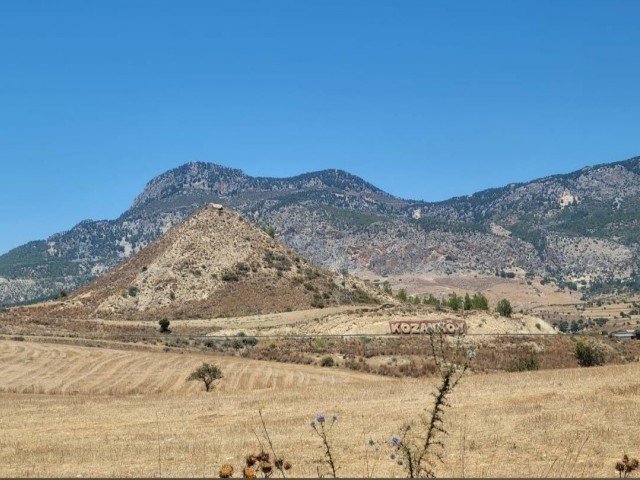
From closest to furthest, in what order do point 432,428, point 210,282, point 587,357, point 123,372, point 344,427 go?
point 432,428
point 344,427
point 123,372
point 587,357
point 210,282

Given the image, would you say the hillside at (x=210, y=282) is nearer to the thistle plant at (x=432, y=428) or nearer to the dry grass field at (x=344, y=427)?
the dry grass field at (x=344, y=427)

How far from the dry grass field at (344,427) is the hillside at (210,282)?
86.7 meters

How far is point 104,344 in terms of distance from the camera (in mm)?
66562

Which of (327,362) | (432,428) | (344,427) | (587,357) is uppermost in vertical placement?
(432,428)

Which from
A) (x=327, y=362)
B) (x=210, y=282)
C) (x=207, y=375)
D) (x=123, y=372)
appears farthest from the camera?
(x=210, y=282)

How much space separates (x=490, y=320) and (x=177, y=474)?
7344cm

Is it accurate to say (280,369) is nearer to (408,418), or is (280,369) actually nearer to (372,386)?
(372,386)

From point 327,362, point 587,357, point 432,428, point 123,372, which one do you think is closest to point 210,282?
point 327,362

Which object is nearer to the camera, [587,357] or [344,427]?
[344,427]

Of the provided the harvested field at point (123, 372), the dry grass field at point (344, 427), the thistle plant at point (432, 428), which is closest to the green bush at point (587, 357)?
the harvested field at point (123, 372)

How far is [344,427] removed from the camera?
20.0 meters

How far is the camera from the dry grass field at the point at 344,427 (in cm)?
1511

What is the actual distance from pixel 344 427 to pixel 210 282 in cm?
10935

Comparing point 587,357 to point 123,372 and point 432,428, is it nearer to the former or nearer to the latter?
point 123,372
